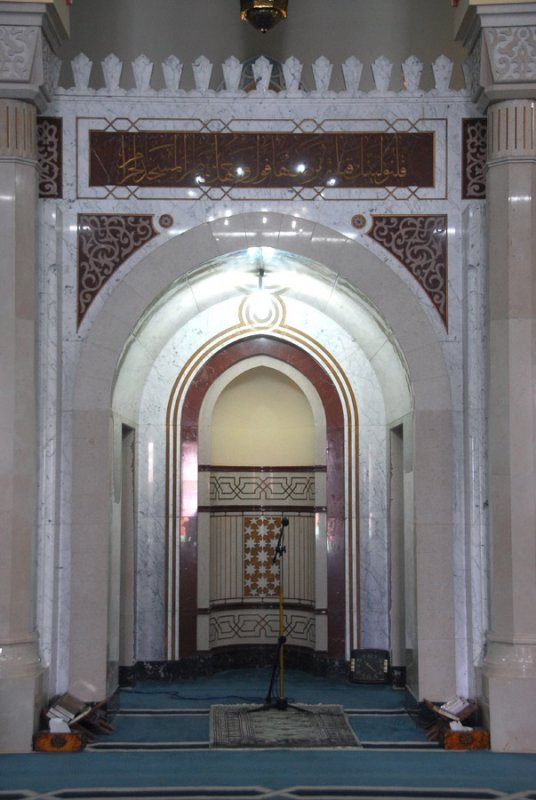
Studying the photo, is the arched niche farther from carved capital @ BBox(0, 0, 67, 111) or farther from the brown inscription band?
carved capital @ BBox(0, 0, 67, 111)

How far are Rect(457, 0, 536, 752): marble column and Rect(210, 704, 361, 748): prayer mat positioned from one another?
848 mm

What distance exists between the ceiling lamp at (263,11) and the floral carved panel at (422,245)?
1988 mm

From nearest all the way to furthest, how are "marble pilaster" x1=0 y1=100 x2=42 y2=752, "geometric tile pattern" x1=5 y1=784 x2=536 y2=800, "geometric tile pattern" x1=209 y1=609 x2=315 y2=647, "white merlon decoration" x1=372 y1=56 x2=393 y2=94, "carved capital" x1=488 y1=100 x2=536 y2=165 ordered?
"geometric tile pattern" x1=5 y1=784 x2=536 y2=800, "marble pilaster" x1=0 y1=100 x2=42 y2=752, "carved capital" x1=488 y1=100 x2=536 y2=165, "white merlon decoration" x1=372 y1=56 x2=393 y2=94, "geometric tile pattern" x1=209 y1=609 x2=315 y2=647

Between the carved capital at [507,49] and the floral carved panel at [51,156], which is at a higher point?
the carved capital at [507,49]

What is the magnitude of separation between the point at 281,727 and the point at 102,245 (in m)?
2.82

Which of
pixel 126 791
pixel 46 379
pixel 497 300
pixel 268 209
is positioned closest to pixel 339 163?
pixel 268 209

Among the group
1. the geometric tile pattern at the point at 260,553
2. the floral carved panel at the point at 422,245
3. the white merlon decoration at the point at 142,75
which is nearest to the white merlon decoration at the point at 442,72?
the floral carved panel at the point at 422,245

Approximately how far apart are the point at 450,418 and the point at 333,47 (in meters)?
4.25

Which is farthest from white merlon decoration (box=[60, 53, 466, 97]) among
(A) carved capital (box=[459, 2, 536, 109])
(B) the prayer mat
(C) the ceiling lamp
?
(B) the prayer mat

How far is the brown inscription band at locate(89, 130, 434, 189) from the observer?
6223 millimetres

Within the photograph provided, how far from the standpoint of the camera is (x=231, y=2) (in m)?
9.11

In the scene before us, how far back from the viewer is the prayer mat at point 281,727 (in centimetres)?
576

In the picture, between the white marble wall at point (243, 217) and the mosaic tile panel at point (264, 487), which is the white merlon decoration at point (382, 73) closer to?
the white marble wall at point (243, 217)

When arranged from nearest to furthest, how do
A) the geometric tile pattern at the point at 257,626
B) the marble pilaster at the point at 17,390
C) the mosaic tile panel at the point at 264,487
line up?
1. the marble pilaster at the point at 17,390
2. the geometric tile pattern at the point at 257,626
3. the mosaic tile panel at the point at 264,487
